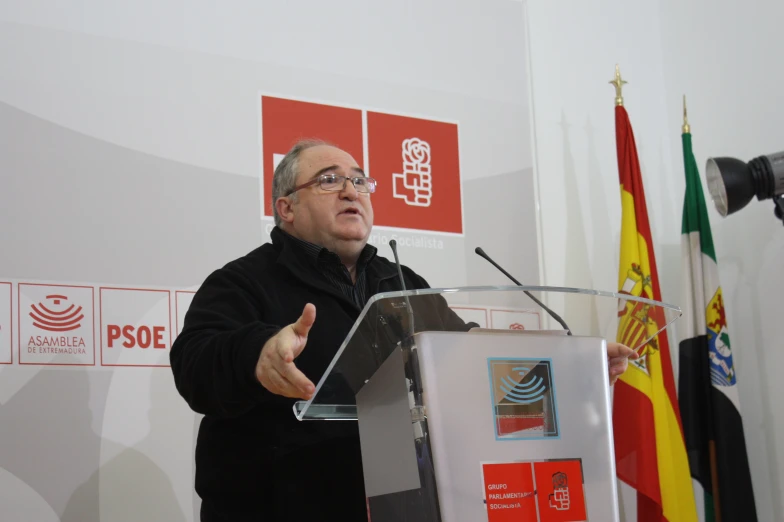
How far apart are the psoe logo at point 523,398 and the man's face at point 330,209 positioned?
106 cm

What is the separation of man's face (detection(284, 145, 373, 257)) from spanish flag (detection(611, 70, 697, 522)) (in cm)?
124

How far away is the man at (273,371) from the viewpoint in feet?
5.72

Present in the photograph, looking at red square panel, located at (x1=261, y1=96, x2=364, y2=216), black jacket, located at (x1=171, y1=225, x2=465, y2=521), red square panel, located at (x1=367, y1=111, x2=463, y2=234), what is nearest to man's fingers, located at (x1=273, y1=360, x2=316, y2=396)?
black jacket, located at (x1=171, y1=225, x2=465, y2=521)

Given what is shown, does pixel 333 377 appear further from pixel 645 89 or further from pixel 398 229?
pixel 645 89

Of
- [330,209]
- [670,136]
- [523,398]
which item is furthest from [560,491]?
[670,136]

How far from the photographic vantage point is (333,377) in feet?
4.81

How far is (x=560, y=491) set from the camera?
1.35 meters

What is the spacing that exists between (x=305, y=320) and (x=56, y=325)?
148cm

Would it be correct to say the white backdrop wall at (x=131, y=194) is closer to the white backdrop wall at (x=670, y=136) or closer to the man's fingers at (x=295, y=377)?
the white backdrop wall at (x=670, y=136)

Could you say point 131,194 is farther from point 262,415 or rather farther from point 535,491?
point 535,491

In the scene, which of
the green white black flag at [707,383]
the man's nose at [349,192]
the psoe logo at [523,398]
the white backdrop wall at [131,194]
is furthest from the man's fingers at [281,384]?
the green white black flag at [707,383]

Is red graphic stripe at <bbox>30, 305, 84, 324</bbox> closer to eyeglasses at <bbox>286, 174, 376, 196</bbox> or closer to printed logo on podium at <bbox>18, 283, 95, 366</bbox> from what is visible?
printed logo on podium at <bbox>18, 283, 95, 366</bbox>

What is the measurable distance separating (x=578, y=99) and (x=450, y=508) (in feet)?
10.3

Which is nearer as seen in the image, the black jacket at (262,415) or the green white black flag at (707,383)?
the black jacket at (262,415)
